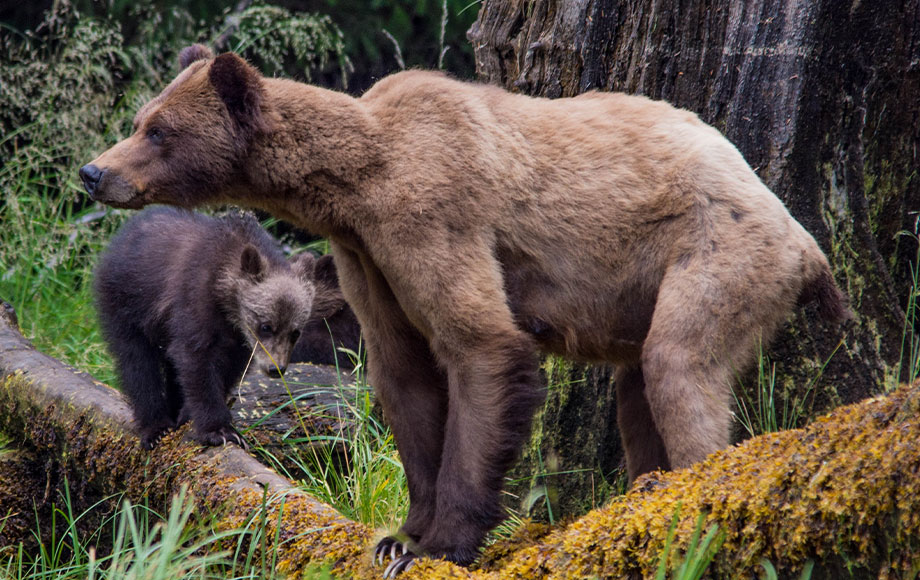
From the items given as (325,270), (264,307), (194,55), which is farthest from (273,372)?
(194,55)

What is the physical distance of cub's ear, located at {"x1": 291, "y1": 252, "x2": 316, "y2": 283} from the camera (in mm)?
5988

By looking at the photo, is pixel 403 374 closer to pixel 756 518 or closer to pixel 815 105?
pixel 756 518

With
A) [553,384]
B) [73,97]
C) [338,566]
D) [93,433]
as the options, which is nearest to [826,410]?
[553,384]

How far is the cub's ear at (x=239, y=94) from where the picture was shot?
11.0ft

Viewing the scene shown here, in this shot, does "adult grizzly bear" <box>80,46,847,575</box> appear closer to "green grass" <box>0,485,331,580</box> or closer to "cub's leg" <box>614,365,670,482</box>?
"cub's leg" <box>614,365,670,482</box>

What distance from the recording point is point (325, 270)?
632cm

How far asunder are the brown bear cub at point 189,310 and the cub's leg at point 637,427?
2.00 m

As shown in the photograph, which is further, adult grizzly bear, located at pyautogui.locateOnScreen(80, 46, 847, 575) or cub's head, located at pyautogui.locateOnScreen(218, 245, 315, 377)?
cub's head, located at pyautogui.locateOnScreen(218, 245, 315, 377)

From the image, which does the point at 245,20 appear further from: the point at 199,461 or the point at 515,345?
the point at 515,345

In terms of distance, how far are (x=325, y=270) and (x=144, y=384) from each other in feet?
5.50

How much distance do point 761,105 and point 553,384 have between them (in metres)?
1.58

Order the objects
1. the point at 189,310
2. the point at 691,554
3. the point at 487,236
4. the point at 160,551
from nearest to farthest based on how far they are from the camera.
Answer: the point at 691,554, the point at 160,551, the point at 487,236, the point at 189,310

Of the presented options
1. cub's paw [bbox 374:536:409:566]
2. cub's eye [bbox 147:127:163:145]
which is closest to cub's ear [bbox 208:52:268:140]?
cub's eye [bbox 147:127:163:145]

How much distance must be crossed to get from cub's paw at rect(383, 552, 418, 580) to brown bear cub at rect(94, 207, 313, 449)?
1.87 m
